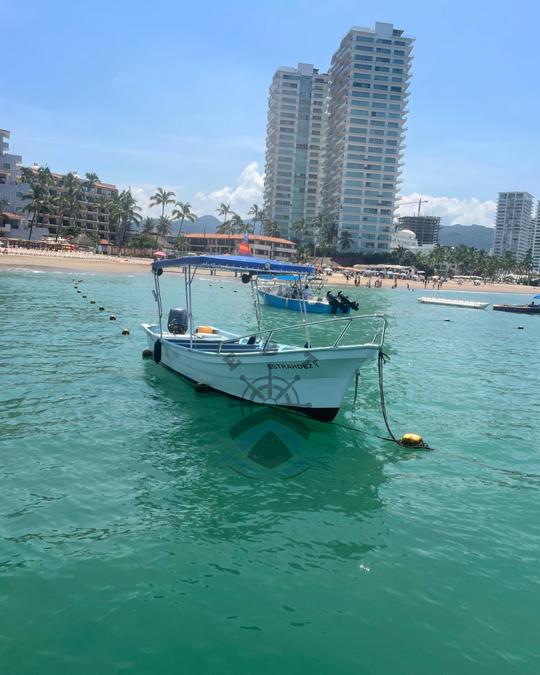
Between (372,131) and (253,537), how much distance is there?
610 feet

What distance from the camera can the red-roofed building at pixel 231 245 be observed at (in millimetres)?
153750

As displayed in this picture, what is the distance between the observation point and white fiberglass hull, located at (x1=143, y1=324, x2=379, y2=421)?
540 inches

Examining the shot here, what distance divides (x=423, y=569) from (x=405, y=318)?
4520cm

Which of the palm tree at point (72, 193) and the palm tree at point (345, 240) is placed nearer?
the palm tree at point (72, 193)

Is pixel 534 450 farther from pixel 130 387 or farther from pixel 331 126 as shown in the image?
pixel 331 126

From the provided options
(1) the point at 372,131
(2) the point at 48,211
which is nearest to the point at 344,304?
(2) the point at 48,211

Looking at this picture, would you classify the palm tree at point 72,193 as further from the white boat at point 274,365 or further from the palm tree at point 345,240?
the white boat at point 274,365

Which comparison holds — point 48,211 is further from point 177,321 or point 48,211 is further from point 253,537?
point 253,537

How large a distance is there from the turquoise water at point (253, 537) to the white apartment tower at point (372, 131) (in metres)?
168

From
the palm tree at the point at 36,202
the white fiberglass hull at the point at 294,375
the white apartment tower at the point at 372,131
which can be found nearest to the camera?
the white fiberglass hull at the point at 294,375

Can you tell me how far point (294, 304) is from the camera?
168 ft

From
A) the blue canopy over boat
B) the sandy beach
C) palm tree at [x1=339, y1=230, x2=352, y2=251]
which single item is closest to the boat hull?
the blue canopy over boat

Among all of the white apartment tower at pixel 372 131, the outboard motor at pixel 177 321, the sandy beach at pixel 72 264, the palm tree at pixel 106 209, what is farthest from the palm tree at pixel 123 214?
the outboard motor at pixel 177 321

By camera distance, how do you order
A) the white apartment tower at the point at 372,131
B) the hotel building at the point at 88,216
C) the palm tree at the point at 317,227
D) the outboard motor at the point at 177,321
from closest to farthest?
the outboard motor at the point at 177,321 → the hotel building at the point at 88,216 → the palm tree at the point at 317,227 → the white apartment tower at the point at 372,131
